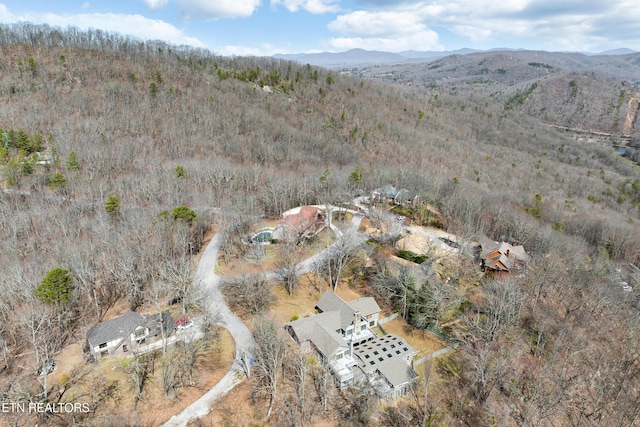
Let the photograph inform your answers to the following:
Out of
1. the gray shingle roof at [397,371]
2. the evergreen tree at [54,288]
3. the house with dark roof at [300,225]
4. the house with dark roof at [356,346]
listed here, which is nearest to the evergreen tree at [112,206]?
the evergreen tree at [54,288]

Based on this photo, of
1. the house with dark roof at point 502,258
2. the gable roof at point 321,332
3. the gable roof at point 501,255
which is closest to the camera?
the gable roof at point 321,332

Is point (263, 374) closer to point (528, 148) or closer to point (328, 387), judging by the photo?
point (328, 387)

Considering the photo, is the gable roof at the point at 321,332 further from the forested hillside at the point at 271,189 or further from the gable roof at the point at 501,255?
the gable roof at the point at 501,255

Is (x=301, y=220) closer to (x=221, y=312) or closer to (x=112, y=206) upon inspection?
(x=221, y=312)

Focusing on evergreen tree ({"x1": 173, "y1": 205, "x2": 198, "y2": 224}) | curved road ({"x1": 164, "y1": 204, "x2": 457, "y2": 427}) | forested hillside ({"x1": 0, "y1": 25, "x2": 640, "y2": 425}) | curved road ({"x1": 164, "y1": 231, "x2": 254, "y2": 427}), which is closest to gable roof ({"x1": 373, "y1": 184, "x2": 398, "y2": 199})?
forested hillside ({"x1": 0, "y1": 25, "x2": 640, "y2": 425})

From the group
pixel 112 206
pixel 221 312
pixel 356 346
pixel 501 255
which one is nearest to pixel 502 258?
pixel 501 255

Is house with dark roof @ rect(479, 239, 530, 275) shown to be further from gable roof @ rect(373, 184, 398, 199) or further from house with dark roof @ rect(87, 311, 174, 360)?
house with dark roof @ rect(87, 311, 174, 360)

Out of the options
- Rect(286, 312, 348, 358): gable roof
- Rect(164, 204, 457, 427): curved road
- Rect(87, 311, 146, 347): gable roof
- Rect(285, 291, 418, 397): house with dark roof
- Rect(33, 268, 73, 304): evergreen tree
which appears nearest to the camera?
Rect(164, 204, 457, 427): curved road
